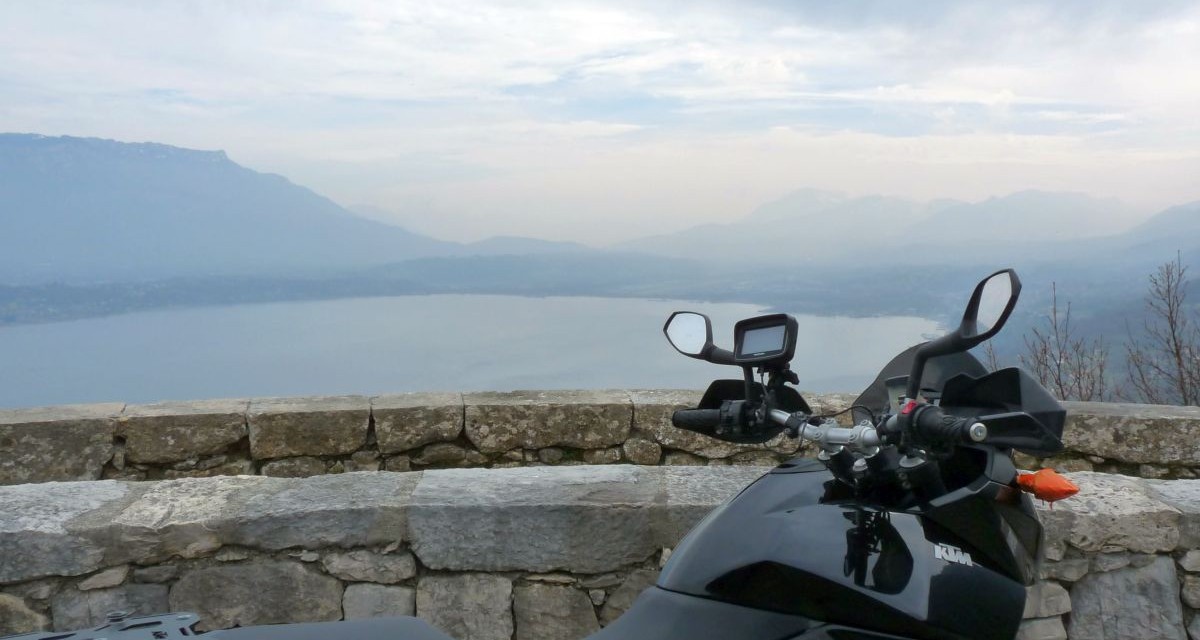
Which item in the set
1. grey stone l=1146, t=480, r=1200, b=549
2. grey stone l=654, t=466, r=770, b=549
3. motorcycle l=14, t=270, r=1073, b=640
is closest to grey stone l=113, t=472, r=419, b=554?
grey stone l=654, t=466, r=770, b=549

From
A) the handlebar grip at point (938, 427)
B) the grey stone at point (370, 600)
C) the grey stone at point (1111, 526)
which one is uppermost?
the handlebar grip at point (938, 427)

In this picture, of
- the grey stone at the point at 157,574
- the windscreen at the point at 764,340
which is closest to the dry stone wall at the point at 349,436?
the grey stone at the point at 157,574

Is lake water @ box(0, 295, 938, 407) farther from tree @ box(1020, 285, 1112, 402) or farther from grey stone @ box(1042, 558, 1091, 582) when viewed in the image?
tree @ box(1020, 285, 1112, 402)

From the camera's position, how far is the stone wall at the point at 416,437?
4.58 m

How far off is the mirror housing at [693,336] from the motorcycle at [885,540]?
0.24 metres

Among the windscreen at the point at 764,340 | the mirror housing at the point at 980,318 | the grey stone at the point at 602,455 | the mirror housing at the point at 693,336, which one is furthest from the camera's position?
the grey stone at the point at 602,455

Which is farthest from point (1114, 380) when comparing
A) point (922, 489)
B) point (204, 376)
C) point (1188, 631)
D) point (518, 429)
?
point (204, 376)

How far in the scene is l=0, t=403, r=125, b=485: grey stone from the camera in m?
4.56

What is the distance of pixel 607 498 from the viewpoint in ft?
8.04

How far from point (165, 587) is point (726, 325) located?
1659 mm

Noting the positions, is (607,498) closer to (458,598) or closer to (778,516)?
(458,598)

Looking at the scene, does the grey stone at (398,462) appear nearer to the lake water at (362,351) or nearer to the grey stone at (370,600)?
the lake water at (362,351)

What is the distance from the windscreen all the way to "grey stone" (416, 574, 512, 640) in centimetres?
122

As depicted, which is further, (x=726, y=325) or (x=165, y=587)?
(x=165, y=587)
